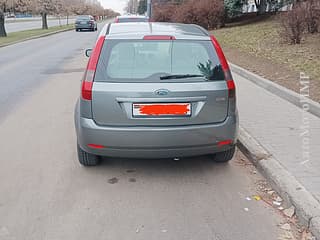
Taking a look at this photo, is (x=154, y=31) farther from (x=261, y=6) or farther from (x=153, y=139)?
(x=261, y=6)

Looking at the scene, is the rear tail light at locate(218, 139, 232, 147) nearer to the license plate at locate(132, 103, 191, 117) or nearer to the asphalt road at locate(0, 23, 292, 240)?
the asphalt road at locate(0, 23, 292, 240)

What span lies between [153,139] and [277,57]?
8891 mm

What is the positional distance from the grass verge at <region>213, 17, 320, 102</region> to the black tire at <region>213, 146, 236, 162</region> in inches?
123

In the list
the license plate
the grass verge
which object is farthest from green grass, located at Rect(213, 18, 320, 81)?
the license plate

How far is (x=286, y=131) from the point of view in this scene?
537 centimetres

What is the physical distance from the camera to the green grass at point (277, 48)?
32.2 feet

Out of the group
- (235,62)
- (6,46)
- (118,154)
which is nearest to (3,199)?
(118,154)

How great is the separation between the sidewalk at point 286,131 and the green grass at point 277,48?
2.01 meters

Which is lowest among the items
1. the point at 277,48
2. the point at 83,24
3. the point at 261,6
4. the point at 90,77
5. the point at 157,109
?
the point at 277,48

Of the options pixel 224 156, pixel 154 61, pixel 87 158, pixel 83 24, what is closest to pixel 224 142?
pixel 224 156
